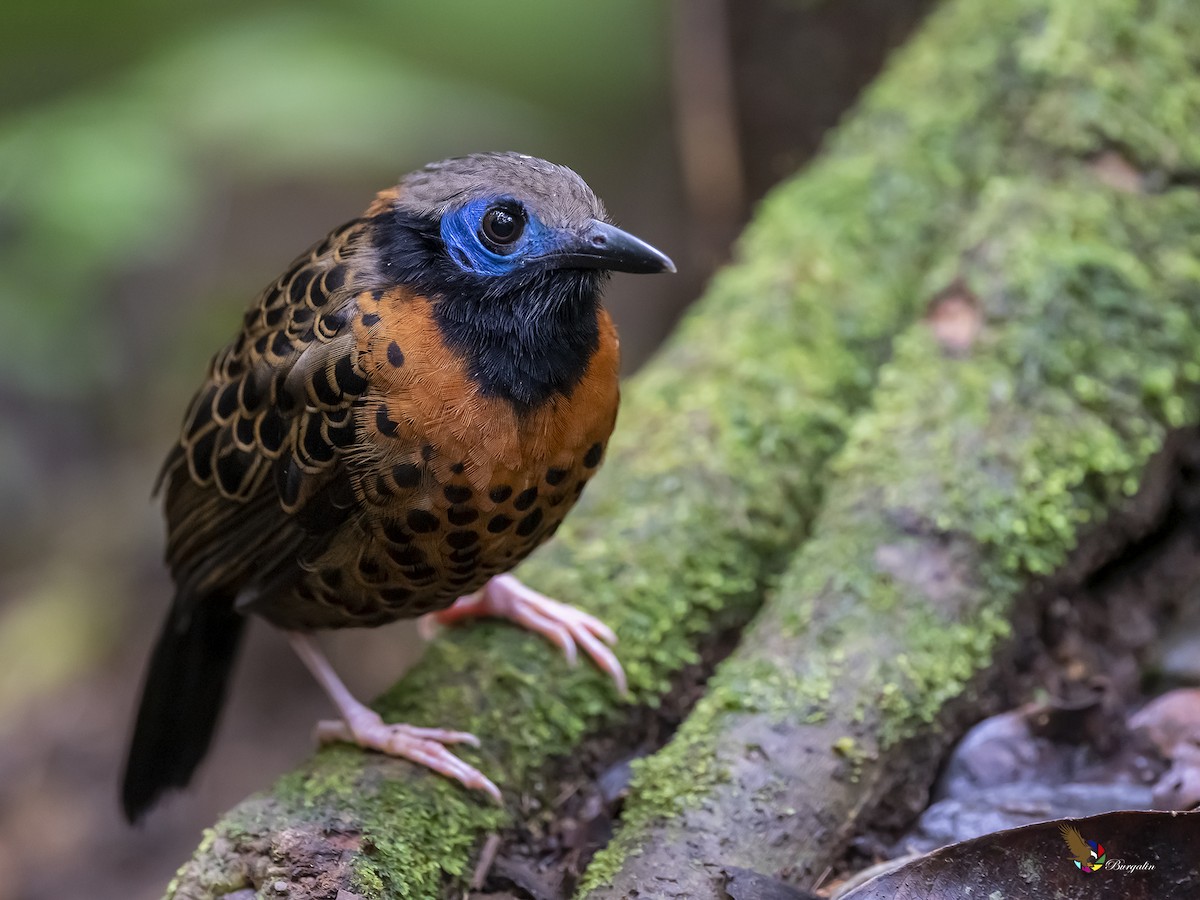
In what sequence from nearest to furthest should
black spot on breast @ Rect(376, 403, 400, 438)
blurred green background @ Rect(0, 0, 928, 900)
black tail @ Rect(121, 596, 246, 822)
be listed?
black spot on breast @ Rect(376, 403, 400, 438), black tail @ Rect(121, 596, 246, 822), blurred green background @ Rect(0, 0, 928, 900)

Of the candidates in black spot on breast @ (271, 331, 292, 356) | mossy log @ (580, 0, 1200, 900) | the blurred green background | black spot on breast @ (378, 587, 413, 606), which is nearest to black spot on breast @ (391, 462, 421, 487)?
black spot on breast @ (378, 587, 413, 606)

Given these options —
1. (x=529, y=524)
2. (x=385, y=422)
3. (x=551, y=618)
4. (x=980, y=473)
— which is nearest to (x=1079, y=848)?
(x=980, y=473)

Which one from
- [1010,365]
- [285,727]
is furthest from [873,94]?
[285,727]

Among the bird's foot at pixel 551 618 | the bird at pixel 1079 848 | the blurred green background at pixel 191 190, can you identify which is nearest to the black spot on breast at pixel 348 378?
the bird's foot at pixel 551 618

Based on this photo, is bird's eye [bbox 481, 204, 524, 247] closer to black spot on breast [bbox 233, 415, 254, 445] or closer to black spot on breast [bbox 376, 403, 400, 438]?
black spot on breast [bbox 376, 403, 400, 438]

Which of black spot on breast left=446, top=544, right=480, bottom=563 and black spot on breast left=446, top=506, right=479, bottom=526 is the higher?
black spot on breast left=446, top=506, right=479, bottom=526

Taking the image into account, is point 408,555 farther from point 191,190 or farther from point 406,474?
point 191,190

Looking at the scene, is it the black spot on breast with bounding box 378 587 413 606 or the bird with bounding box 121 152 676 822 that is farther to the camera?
the black spot on breast with bounding box 378 587 413 606
